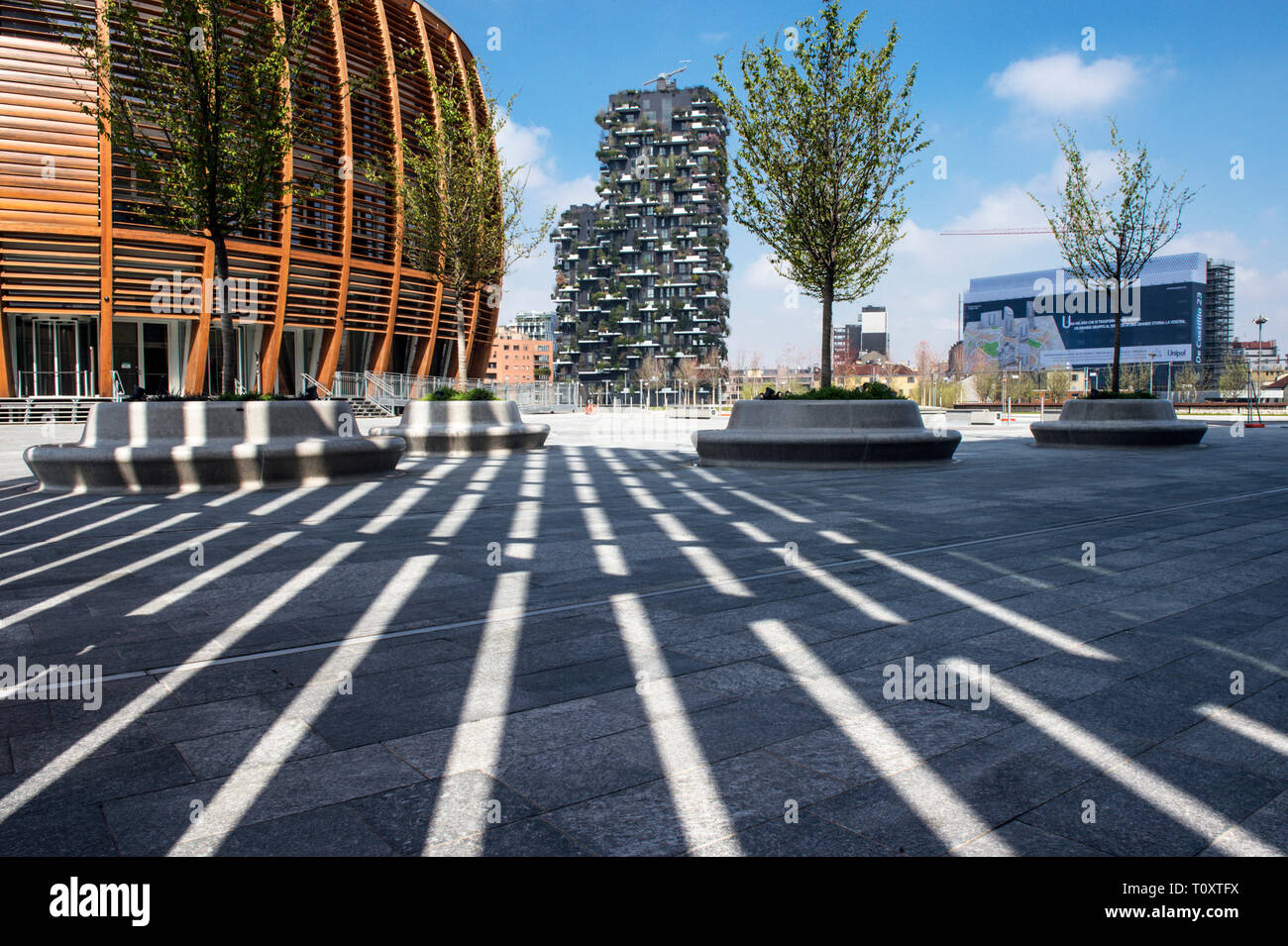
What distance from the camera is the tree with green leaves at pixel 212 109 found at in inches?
497

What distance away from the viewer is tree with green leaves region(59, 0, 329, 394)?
12.6m

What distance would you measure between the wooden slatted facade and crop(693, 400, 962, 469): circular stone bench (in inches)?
591

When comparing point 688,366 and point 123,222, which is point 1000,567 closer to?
point 123,222

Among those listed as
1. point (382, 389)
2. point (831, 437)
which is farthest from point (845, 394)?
point (382, 389)

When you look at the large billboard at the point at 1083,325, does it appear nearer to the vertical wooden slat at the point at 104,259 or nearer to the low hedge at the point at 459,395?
the vertical wooden slat at the point at 104,259

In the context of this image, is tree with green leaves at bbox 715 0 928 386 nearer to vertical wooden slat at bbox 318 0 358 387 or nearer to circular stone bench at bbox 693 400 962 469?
circular stone bench at bbox 693 400 962 469

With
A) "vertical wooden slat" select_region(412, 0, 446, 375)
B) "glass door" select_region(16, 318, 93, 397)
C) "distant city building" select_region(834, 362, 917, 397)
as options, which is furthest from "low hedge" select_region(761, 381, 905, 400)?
"distant city building" select_region(834, 362, 917, 397)

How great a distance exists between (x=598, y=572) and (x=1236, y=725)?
3.92 m

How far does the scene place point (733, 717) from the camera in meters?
3.50

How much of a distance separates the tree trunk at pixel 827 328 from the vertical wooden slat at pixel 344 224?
2643 cm

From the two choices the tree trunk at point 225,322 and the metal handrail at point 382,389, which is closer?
the tree trunk at point 225,322

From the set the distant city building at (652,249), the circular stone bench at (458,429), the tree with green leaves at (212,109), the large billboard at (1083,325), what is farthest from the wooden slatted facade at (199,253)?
the large billboard at (1083,325)

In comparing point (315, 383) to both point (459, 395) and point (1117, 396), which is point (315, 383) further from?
point (1117, 396)
